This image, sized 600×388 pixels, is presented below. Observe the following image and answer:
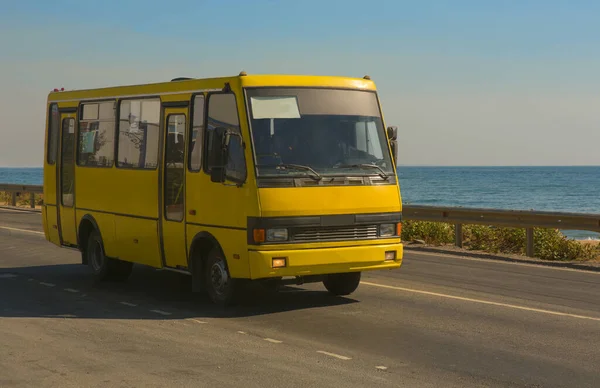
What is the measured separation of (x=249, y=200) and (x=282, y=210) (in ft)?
1.29

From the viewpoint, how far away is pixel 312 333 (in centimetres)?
1059

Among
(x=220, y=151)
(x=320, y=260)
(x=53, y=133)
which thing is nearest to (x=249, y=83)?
(x=220, y=151)

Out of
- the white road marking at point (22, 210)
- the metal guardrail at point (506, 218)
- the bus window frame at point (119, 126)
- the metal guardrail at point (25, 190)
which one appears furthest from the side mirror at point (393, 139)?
the metal guardrail at point (25, 190)

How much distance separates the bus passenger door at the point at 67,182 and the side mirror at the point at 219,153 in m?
4.81

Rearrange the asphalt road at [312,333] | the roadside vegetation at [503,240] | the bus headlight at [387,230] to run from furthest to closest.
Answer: the roadside vegetation at [503,240] → the bus headlight at [387,230] → the asphalt road at [312,333]

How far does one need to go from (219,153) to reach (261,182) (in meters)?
0.68

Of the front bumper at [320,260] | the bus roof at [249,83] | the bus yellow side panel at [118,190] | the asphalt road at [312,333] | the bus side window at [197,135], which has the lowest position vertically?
the asphalt road at [312,333]

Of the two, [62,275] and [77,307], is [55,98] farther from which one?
[77,307]

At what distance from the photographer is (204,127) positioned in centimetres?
1259

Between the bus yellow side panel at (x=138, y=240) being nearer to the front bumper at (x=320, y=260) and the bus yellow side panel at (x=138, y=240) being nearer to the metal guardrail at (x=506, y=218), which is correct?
the front bumper at (x=320, y=260)

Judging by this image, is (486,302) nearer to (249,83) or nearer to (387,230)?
(387,230)

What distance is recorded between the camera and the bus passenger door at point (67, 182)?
16141mm

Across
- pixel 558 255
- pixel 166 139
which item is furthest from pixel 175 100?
pixel 558 255

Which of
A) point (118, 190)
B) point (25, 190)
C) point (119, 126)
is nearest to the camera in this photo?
point (118, 190)
